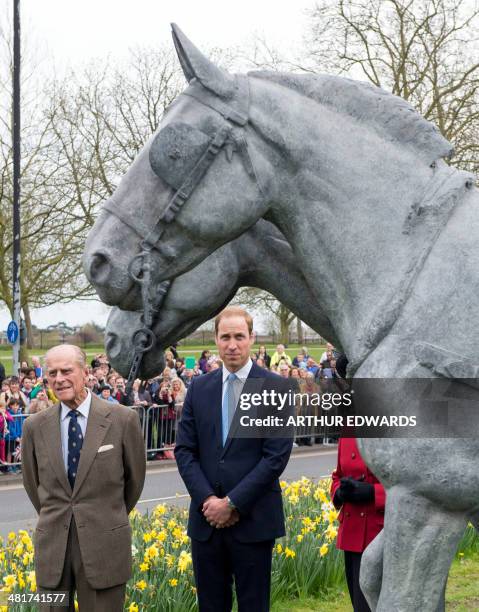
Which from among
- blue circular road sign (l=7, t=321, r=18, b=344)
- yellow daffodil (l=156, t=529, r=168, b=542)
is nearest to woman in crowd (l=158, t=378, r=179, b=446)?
blue circular road sign (l=7, t=321, r=18, b=344)

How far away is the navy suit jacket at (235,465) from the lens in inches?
165

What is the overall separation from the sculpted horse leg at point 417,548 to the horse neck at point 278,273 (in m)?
0.62

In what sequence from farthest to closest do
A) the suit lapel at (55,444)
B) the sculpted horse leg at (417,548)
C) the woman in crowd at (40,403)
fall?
the woman in crowd at (40,403) < the suit lapel at (55,444) < the sculpted horse leg at (417,548)

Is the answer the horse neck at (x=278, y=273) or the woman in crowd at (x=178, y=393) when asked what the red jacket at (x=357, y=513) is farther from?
the woman in crowd at (x=178, y=393)

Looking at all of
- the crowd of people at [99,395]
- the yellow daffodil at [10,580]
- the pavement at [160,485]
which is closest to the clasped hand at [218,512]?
the yellow daffodil at [10,580]

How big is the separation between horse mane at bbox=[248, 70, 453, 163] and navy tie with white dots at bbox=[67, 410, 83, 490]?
2509 mm

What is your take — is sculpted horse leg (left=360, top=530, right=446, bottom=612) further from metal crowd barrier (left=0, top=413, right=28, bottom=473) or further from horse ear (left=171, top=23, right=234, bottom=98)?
metal crowd barrier (left=0, top=413, right=28, bottom=473)

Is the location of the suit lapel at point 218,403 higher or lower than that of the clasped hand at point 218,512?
higher

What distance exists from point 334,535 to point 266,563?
1.99 metres

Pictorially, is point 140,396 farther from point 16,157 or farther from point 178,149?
point 178,149

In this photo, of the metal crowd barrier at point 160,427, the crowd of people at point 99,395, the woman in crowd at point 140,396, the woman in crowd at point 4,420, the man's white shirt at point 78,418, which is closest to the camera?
the man's white shirt at point 78,418

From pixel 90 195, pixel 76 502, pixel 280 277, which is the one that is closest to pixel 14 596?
pixel 76 502

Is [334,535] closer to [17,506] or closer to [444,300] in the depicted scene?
[444,300]

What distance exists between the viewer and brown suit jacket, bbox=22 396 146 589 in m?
4.09
